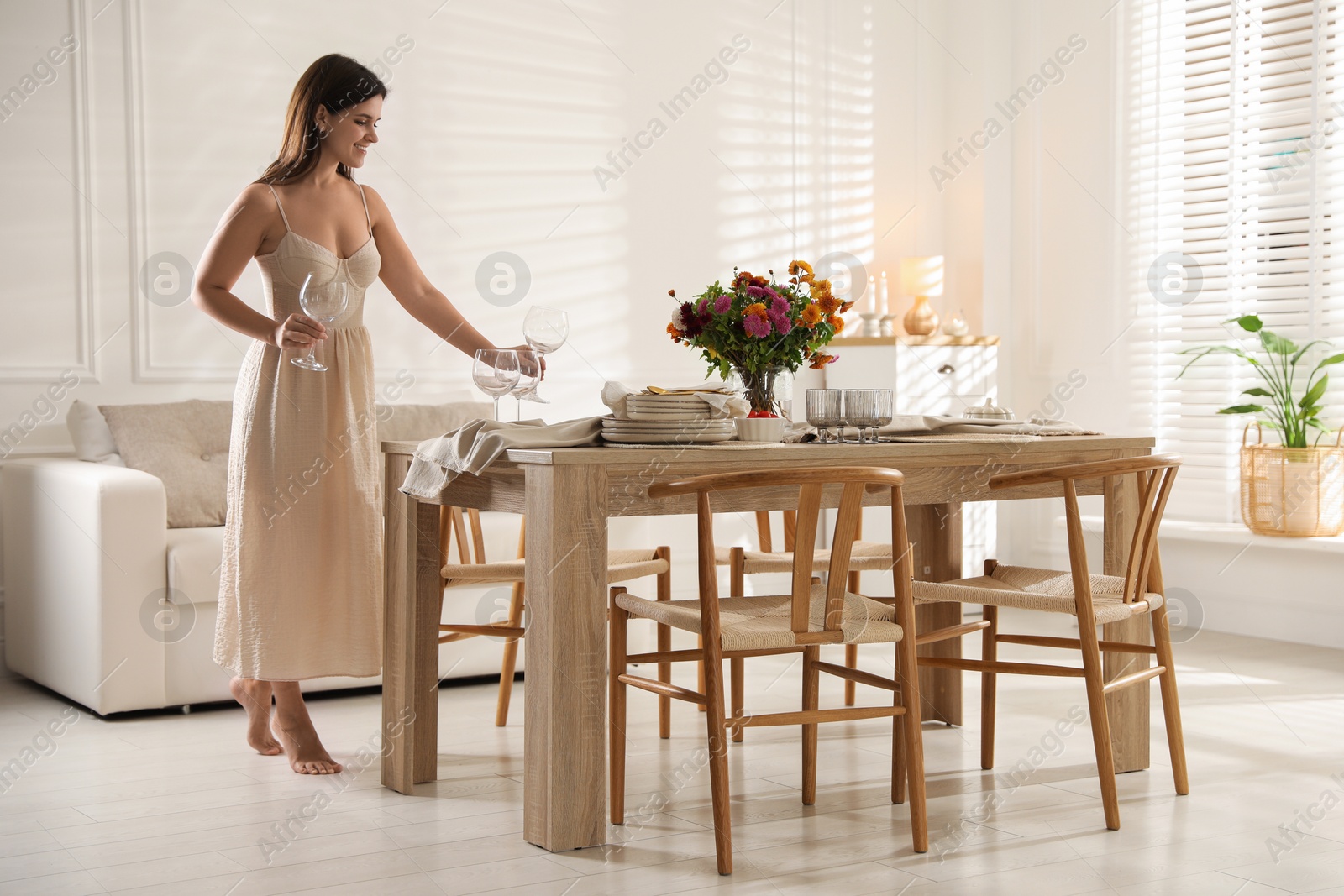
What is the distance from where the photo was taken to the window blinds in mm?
4785

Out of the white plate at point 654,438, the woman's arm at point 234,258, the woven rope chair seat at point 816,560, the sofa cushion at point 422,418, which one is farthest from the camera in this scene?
the sofa cushion at point 422,418

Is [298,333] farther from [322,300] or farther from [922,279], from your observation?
[922,279]

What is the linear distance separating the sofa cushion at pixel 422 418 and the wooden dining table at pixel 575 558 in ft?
5.14

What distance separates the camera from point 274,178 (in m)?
2.99

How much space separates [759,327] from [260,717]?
160cm

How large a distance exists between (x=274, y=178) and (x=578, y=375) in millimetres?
2433

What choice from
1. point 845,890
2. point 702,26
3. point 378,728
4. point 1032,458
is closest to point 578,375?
point 702,26

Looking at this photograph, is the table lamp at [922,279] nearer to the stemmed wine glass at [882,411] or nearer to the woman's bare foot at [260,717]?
the stemmed wine glass at [882,411]

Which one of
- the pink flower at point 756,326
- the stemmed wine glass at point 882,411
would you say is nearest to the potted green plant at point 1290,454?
the stemmed wine glass at point 882,411

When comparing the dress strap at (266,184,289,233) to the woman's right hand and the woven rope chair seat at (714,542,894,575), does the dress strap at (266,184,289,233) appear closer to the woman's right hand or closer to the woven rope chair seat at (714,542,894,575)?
the woman's right hand

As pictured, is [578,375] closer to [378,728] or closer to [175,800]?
[378,728]

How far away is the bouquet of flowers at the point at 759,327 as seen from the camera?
2787 millimetres

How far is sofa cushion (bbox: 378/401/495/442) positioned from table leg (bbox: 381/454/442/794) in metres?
1.55

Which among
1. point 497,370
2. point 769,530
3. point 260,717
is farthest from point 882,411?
point 260,717
